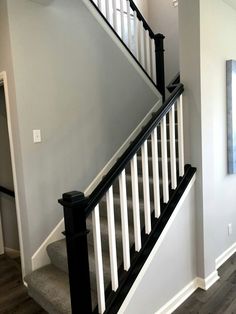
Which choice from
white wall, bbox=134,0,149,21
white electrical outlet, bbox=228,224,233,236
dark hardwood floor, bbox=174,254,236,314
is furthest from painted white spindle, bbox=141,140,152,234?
white wall, bbox=134,0,149,21

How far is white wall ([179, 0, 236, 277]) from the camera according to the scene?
2139 mm

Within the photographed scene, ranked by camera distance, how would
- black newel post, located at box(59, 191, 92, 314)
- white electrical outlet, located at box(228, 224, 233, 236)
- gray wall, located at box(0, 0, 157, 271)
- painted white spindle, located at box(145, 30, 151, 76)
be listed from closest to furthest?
black newel post, located at box(59, 191, 92, 314), gray wall, located at box(0, 0, 157, 271), white electrical outlet, located at box(228, 224, 233, 236), painted white spindle, located at box(145, 30, 151, 76)

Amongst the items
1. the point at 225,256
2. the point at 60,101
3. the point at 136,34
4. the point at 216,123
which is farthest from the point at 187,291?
the point at 136,34

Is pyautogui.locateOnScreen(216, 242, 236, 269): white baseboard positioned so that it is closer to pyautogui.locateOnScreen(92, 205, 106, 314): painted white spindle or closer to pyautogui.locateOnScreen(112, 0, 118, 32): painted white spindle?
pyautogui.locateOnScreen(92, 205, 106, 314): painted white spindle

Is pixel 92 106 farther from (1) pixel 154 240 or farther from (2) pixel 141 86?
(1) pixel 154 240

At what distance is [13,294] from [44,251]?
0.46 meters

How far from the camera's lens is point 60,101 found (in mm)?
2664

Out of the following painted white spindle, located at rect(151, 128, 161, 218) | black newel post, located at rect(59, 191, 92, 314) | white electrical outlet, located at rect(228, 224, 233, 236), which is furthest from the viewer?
white electrical outlet, located at rect(228, 224, 233, 236)

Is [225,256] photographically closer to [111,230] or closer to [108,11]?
[111,230]

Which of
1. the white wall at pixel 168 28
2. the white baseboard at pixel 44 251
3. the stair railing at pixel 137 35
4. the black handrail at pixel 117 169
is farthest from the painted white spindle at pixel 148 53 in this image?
the white baseboard at pixel 44 251

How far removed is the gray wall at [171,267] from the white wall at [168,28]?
2.84 metres

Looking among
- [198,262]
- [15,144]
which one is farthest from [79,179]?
[198,262]

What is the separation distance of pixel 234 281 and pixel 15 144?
93.5 inches

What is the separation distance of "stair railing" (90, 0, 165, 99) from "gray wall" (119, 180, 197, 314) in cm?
215
